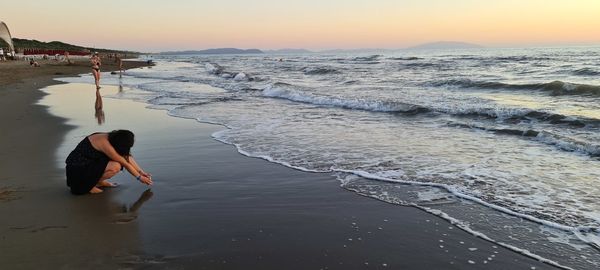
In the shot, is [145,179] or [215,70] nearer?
[145,179]

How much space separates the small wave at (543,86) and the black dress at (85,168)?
15.3 m

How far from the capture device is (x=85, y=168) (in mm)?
5184

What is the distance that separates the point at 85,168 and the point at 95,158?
15 cm

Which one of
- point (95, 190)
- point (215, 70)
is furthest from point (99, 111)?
point (215, 70)

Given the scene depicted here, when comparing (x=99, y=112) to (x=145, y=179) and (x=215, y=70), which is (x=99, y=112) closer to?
(x=145, y=179)

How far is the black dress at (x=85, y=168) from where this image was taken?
5195mm

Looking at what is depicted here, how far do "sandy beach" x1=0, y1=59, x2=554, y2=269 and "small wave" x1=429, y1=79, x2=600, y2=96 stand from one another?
42.8 feet

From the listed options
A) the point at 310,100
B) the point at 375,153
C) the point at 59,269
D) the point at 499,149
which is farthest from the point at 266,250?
the point at 310,100

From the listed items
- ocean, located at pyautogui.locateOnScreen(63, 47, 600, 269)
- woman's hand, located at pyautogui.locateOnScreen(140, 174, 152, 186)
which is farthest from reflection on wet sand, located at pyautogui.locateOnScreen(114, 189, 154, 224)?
ocean, located at pyautogui.locateOnScreen(63, 47, 600, 269)

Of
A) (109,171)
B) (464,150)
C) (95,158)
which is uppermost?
(95,158)

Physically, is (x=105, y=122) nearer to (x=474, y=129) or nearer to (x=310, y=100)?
(x=310, y=100)

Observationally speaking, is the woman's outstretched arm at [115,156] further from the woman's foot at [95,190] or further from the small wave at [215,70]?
the small wave at [215,70]

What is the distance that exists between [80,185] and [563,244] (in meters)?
5.03

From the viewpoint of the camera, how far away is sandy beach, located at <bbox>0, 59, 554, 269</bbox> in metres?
3.59
